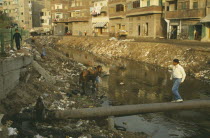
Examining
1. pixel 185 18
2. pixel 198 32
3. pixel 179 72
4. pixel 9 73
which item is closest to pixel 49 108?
pixel 9 73

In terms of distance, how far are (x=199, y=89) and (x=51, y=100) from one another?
11115mm

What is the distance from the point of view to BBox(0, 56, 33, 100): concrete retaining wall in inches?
396

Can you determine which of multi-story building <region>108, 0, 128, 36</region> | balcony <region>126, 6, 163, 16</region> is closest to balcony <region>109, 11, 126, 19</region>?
multi-story building <region>108, 0, 128, 36</region>

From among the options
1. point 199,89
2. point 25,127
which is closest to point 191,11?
point 199,89

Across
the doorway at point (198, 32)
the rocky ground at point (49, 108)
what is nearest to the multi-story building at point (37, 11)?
the doorway at point (198, 32)

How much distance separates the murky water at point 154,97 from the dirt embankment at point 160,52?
202 centimetres

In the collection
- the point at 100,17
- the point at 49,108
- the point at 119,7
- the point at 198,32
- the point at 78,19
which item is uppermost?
the point at 119,7

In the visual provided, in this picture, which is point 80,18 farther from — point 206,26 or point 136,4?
point 206,26

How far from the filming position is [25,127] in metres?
9.14

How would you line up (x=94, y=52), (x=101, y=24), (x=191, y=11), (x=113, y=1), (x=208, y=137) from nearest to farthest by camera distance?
(x=208, y=137)
(x=191, y=11)
(x=94, y=52)
(x=113, y=1)
(x=101, y=24)

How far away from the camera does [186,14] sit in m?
36.3

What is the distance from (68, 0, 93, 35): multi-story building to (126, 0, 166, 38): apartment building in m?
21.8

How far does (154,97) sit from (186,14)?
24.7 meters

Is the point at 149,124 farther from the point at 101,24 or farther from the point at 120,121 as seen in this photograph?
the point at 101,24
